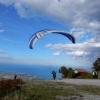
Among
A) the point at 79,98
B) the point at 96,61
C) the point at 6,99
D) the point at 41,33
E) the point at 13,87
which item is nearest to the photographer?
the point at 6,99

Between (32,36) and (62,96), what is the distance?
8.95 m

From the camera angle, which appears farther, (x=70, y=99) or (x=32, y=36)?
(x=32, y=36)

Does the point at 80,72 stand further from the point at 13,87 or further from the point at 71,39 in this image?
the point at 13,87

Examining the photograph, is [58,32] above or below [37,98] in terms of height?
above

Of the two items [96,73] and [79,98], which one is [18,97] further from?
[96,73]

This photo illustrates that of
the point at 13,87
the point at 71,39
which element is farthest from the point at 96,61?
the point at 13,87

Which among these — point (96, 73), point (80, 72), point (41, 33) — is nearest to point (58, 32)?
point (41, 33)

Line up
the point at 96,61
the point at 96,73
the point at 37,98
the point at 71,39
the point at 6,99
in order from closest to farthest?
the point at 6,99 → the point at 37,98 → the point at 71,39 → the point at 96,73 → the point at 96,61

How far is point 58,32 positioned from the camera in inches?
829

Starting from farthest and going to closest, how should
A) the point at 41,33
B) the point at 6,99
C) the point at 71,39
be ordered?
the point at 71,39
the point at 41,33
the point at 6,99

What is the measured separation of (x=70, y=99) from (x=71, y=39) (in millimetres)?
11373

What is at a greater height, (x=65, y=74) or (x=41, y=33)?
(x=41, y=33)

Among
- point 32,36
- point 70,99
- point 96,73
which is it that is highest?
point 32,36

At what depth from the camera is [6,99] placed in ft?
36.7
